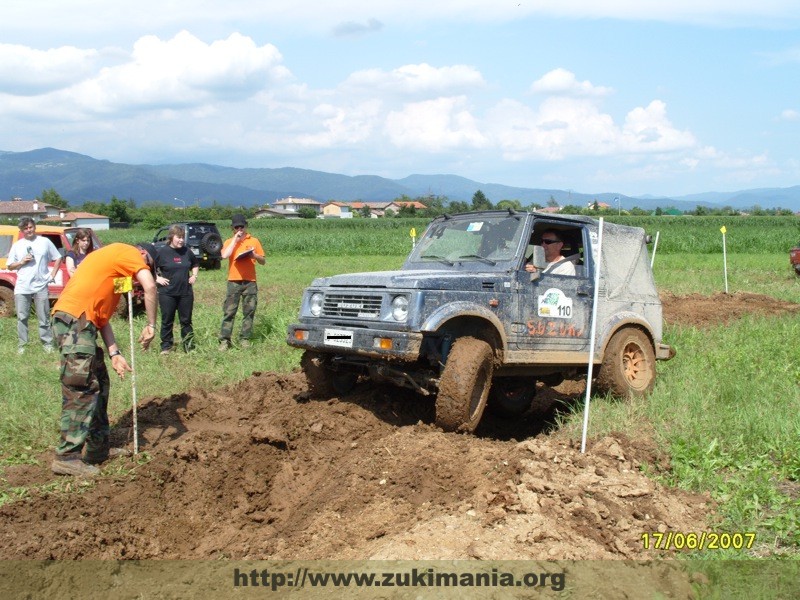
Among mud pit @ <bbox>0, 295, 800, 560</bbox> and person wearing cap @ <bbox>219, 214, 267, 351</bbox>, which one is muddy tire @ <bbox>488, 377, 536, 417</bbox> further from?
person wearing cap @ <bbox>219, 214, 267, 351</bbox>

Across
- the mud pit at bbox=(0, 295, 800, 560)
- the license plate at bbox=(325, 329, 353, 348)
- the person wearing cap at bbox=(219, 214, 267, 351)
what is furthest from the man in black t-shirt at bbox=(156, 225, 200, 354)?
the license plate at bbox=(325, 329, 353, 348)

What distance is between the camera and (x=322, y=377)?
8.16 m

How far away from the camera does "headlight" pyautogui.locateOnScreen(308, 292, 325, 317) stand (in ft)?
25.6

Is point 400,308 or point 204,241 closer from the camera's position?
point 400,308

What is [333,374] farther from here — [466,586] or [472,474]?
[466,586]

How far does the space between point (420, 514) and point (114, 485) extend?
7.90 ft

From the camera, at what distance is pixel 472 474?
6.13 m

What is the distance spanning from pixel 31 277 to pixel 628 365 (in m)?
8.53

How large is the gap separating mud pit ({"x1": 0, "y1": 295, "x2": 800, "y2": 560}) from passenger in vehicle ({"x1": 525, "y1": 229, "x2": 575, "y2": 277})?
186cm

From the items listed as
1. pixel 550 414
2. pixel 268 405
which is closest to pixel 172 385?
pixel 268 405

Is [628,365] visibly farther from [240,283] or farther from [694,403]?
Answer: [240,283]

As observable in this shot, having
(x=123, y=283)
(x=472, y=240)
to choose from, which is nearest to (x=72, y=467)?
(x=123, y=283)
